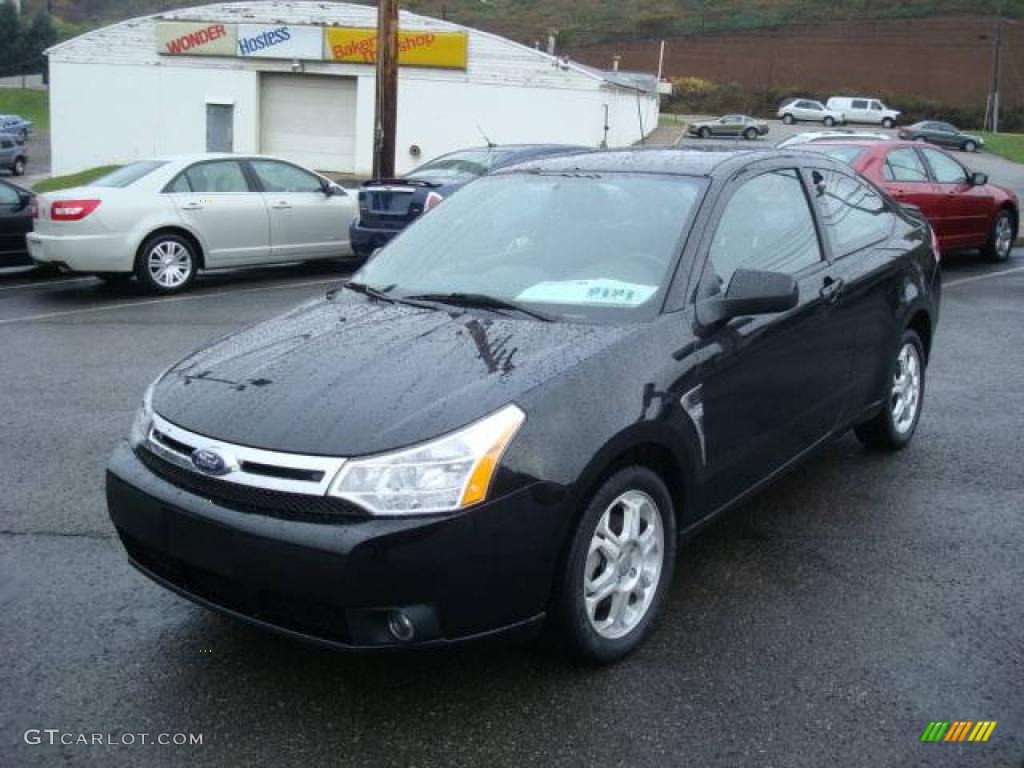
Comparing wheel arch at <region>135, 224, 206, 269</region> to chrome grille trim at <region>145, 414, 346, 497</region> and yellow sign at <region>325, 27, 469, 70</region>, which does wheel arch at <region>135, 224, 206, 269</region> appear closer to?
chrome grille trim at <region>145, 414, 346, 497</region>

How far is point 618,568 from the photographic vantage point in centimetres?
338

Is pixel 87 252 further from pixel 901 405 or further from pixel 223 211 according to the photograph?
pixel 901 405

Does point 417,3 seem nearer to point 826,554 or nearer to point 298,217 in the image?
point 298,217

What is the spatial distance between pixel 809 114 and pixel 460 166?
56.7 metres

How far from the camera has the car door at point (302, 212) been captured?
11.9 m

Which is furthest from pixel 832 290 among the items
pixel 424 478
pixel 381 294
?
pixel 424 478

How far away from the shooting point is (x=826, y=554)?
4.34 meters

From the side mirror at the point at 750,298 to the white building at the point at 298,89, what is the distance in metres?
27.6

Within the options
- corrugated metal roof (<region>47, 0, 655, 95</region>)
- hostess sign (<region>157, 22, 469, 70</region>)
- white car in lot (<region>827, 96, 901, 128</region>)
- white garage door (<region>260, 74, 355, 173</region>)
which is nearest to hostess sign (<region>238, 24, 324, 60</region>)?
hostess sign (<region>157, 22, 469, 70</region>)

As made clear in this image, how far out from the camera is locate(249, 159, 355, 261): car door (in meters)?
11.9

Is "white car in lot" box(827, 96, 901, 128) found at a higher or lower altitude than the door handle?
higher

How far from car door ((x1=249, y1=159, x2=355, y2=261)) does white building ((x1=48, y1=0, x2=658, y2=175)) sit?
62.3 ft

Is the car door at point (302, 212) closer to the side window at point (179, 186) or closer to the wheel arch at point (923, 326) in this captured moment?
the side window at point (179, 186)

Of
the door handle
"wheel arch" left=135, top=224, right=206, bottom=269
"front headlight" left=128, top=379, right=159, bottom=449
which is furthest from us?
"wheel arch" left=135, top=224, right=206, bottom=269
